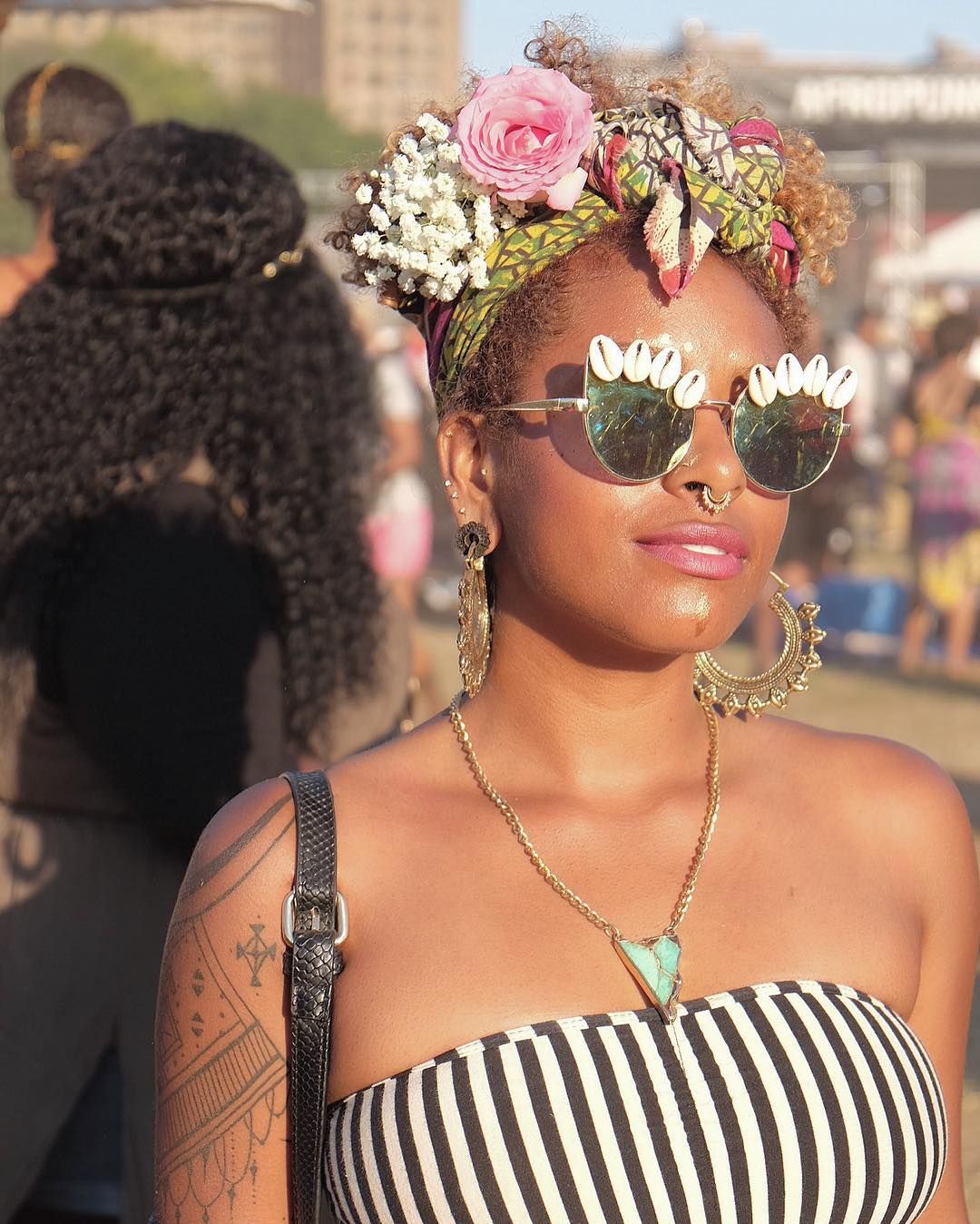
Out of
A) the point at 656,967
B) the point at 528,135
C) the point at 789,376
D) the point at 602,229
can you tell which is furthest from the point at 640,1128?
the point at 528,135

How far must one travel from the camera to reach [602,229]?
6.45 ft

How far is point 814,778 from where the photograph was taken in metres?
2.12

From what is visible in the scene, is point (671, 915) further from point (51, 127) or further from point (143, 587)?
point (51, 127)

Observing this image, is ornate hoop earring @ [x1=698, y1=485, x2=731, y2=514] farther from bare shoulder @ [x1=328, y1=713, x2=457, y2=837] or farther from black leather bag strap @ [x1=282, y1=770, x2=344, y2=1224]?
black leather bag strap @ [x1=282, y1=770, x2=344, y2=1224]

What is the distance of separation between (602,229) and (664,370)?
255 millimetres

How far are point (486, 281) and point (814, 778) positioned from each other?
794 mm

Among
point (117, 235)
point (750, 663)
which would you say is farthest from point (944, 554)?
point (117, 235)

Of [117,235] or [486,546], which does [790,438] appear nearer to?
[486,546]

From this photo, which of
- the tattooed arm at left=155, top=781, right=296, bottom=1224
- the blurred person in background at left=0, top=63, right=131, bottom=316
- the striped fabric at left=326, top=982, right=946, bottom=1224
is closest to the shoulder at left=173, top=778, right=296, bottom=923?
the tattooed arm at left=155, top=781, right=296, bottom=1224

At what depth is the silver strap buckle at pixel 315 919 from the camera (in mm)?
1802

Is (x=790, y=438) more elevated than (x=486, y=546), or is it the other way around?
(x=790, y=438)

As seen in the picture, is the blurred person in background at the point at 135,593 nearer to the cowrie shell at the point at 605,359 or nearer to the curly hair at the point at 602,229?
the curly hair at the point at 602,229

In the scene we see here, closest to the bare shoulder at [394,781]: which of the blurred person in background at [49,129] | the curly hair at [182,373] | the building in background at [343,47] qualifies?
the curly hair at [182,373]

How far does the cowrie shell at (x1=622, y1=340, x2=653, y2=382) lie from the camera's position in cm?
182
